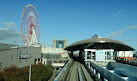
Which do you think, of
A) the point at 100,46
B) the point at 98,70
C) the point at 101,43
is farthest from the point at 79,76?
the point at 100,46

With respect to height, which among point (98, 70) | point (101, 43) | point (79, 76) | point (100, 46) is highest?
point (101, 43)

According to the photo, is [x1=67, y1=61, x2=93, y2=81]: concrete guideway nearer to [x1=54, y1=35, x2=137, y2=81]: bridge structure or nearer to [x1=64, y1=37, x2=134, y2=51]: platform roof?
[x1=54, y1=35, x2=137, y2=81]: bridge structure

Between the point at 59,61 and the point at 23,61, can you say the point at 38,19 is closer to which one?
the point at 23,61

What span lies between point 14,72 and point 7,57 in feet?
51.0

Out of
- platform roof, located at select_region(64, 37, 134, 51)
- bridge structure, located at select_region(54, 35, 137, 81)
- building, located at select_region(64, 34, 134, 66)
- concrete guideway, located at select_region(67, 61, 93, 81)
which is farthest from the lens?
platform roof, located at select_region(64, 37, 134, 51)

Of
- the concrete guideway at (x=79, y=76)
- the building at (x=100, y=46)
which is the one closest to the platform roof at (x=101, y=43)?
the building at (x=100, y=46)

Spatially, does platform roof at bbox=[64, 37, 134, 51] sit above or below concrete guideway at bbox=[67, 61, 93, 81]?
above

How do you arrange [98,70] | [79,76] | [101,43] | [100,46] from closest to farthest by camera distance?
[79,76]
[98,70]
[101,43]
[100,46]

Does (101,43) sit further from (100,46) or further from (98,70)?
(98,70)

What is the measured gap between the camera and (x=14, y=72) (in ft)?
102

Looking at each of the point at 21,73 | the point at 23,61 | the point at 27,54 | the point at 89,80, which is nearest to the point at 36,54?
the point at 27,54

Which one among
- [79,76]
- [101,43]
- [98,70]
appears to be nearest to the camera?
[79,76]

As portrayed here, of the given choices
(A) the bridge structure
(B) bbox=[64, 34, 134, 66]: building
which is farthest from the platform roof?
(A) the bridge structure

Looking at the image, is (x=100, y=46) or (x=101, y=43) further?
(x=100, y=46)
